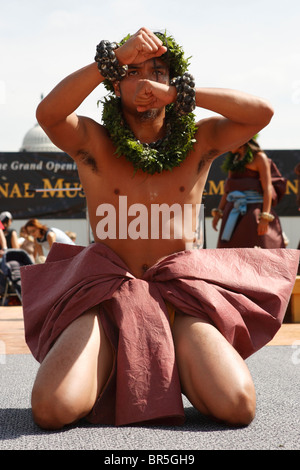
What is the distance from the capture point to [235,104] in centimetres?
233

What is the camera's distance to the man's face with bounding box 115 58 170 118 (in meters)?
2.38

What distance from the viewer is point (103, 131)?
2484mm

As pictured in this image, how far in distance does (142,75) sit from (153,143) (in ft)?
0.88

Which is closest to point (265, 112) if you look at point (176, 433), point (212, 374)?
point (212, 374)

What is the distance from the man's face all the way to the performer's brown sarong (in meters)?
0.61

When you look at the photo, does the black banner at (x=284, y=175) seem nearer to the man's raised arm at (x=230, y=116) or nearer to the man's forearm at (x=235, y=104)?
the man's raised arm at (x=230, y=116)

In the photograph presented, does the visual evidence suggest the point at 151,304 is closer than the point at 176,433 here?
No

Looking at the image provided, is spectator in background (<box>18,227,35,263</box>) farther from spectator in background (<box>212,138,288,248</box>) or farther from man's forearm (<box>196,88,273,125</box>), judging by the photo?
man's forearm (<box>196,88,273,125</box>)

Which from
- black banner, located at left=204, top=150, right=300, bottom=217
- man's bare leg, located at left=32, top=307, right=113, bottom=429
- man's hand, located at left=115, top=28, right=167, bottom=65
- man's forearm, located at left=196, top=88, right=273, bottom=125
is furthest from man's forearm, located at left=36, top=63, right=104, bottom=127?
black banner, located at left=204, top=150, right=300, bottom=217

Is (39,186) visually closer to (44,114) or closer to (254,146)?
(254,146)

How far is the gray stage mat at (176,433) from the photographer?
1813 mm

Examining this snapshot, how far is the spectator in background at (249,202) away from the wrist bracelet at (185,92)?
3144 mm

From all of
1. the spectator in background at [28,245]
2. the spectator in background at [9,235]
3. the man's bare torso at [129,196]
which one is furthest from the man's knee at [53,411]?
the spectator in background at [28,245]

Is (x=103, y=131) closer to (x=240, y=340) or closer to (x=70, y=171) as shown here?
(x=240, y=340)
